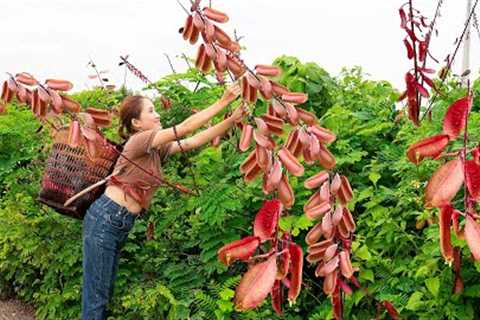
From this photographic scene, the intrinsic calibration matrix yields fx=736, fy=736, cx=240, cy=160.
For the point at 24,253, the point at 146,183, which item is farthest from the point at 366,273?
the point at 24,253

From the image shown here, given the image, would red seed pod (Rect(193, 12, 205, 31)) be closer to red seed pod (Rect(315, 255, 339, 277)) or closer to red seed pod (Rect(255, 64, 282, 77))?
red seed pod (Rect(255, 64, 282, 77))

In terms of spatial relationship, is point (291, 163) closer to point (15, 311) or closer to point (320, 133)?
point (320, 133)

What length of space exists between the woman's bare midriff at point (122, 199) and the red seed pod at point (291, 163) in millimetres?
2113

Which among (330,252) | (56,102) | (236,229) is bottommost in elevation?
(236,229)

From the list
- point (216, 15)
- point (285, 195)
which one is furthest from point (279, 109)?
point (285, 195)

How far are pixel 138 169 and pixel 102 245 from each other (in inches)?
19.9

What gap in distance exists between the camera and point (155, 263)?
4.80m

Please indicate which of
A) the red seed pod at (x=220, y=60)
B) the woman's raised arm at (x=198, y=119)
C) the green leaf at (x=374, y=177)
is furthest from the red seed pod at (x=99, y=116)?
the green leaf at (x=374, y=177)

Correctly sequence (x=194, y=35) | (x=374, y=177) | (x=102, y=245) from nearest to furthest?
(x=194, y=35) < (x=374, y=177) < (x=102, y=245)

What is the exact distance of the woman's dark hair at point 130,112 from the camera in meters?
4.34

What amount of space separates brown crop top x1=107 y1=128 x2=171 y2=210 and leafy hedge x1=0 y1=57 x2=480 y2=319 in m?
0.30

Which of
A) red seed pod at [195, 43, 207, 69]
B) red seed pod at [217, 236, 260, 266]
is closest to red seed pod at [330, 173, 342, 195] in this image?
red seed pod at [217, 236, 260, 266]

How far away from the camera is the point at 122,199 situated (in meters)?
4.24

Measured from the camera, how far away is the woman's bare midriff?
4.23 m
